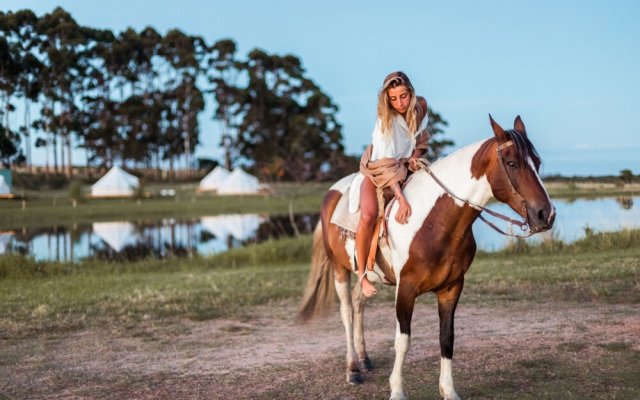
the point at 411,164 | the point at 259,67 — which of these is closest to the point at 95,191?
the point at 259,67

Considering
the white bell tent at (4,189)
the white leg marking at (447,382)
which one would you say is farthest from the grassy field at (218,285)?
the white bell tent at (4,189)

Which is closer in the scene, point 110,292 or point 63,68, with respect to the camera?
point 110,292

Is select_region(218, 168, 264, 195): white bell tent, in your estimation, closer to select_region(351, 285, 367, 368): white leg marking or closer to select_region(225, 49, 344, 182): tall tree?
select_region(225, 49, 344, 182): tall tree

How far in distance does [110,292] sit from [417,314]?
5253mm

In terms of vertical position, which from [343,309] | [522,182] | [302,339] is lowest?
[302,339]

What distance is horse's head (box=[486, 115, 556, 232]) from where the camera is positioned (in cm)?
390

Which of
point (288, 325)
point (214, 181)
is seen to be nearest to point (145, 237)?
point (288, 325)

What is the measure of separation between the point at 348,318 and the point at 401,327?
131 cm

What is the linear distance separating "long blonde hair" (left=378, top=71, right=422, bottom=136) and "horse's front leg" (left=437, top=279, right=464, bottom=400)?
4.00ft

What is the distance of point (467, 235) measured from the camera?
177 inches

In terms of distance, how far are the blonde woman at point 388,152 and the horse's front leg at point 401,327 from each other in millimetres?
426

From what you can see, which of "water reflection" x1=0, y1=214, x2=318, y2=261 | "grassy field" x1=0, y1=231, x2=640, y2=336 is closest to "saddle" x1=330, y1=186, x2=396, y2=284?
"grassy field" x1=0, y1=231, x2=640, y2=336


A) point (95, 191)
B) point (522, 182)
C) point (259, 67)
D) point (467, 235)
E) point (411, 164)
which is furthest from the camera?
point (259, 67)

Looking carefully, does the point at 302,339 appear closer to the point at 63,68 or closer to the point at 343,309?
the point at 343,309
